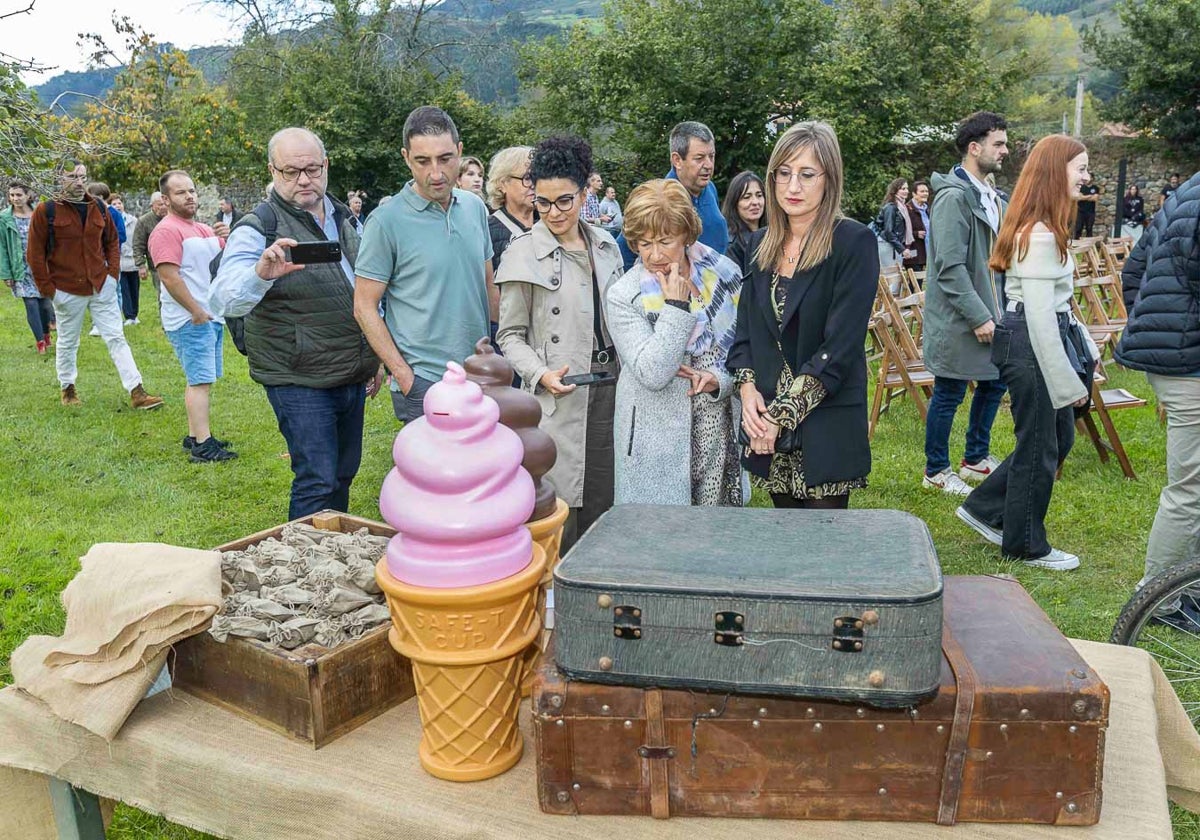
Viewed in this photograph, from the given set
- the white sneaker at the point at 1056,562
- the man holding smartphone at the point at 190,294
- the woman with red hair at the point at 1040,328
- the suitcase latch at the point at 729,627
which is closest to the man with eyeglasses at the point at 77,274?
the man holding smartphone at the point at 190,294

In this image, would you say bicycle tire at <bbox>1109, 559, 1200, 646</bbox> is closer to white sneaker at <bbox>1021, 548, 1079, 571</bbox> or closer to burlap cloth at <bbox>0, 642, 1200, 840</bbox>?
burlap cloth at <bbox>0, 642, 1200, 840</bbox>

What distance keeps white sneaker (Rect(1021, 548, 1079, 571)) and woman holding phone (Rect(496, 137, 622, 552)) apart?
8.35 feet

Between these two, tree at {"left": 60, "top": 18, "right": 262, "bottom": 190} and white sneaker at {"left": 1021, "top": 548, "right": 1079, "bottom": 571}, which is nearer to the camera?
white sneaker at {"left": 1021, "top": 548, "right": 1079, "bottom": 571}

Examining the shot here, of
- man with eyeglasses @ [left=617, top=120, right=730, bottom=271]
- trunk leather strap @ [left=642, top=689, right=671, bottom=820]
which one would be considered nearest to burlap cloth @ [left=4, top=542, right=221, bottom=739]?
trunk leather strap @ [left=642, top=689, right=671, bottom=820]

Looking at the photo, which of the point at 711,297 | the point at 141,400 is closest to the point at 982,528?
the point at 711,297

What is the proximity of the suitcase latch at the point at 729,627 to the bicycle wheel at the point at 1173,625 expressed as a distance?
202 centimetres

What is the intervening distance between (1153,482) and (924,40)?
30.3 meters

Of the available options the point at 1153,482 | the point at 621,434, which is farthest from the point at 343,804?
the point at 1153,482

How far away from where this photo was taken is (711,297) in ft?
10.2

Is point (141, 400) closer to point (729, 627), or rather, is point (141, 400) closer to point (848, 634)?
point (729, 627)

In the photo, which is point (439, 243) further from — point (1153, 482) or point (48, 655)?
point (1153, 482)

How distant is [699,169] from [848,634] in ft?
13.1

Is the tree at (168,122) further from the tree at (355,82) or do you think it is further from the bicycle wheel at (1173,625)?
the bicycle wheel at (1173,625)

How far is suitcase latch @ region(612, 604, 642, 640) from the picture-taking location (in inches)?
61.0
